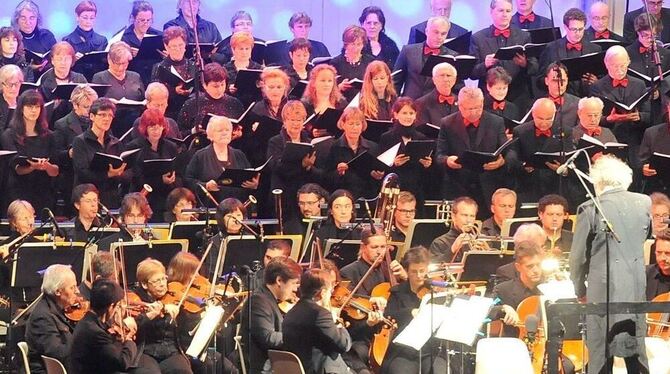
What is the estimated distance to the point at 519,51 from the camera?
10.1 meters

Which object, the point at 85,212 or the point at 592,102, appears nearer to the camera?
the point at 85,212

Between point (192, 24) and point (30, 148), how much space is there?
6.29 ft

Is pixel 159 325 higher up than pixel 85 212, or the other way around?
pixel 85 212

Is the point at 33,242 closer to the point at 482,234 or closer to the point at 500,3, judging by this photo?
the point at 482,234

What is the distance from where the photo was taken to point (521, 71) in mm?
10242

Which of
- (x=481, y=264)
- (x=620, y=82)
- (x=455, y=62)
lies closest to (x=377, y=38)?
(x=455, y=62)

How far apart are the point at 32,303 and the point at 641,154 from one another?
446 cm

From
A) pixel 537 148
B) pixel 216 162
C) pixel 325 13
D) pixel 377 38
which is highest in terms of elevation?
pixel 325 13

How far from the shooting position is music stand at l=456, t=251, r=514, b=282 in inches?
314

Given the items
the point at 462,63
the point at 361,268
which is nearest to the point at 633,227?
the point at 361,268

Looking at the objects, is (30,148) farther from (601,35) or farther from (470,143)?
(601,35)

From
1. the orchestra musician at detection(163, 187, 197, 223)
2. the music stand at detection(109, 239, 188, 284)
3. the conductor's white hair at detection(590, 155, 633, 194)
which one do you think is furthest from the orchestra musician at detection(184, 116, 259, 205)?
the conductor's white hair at detection(590, 155, 633, 194)

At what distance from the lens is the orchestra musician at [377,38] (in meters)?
10.7

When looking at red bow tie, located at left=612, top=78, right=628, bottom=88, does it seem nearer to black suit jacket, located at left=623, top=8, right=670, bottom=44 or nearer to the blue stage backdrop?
black suit jacket, located at left=623, top=8, right=670, bottom=44
